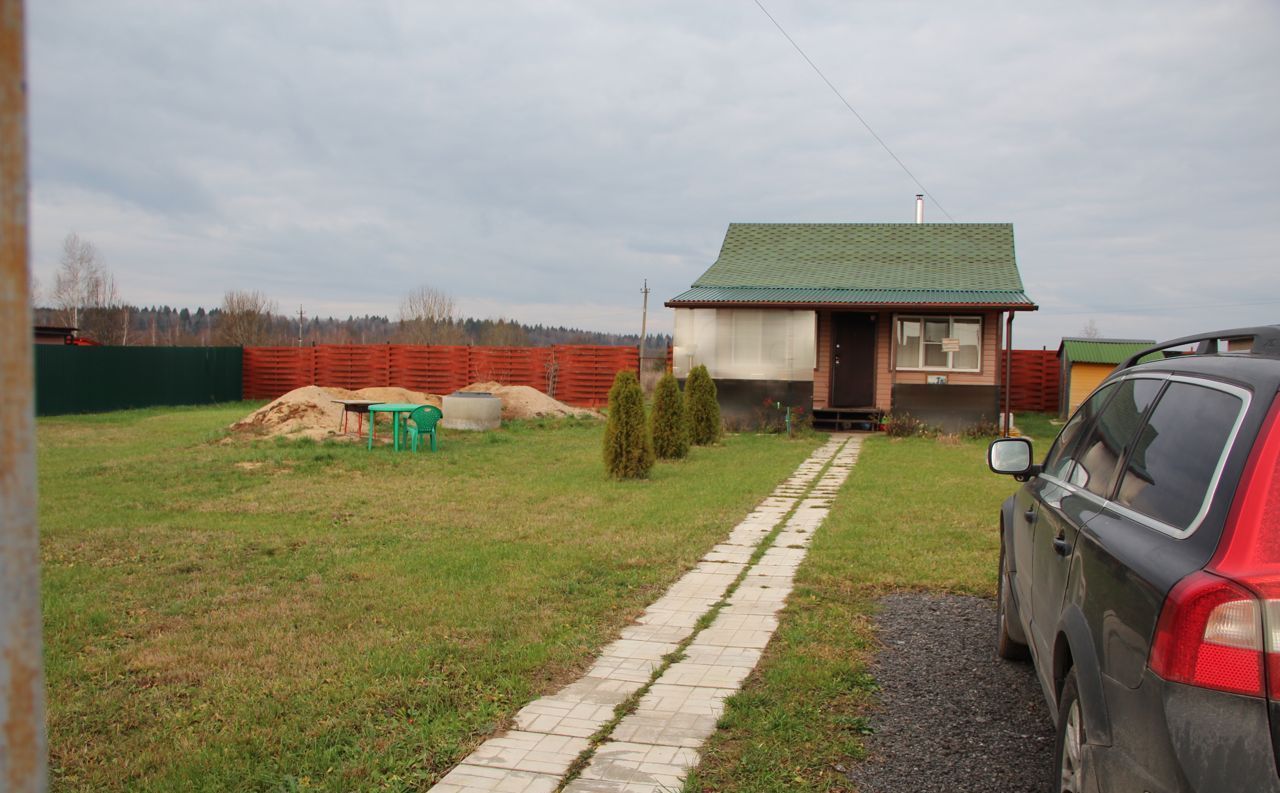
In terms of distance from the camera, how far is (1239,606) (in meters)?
1.93

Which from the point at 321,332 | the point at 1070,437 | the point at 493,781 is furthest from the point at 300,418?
the point at 321,332

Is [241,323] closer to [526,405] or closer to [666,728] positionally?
[526,405]

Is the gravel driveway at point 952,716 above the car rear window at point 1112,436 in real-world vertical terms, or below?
below

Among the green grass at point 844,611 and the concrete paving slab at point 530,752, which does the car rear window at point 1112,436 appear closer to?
the green grass at point 844,611

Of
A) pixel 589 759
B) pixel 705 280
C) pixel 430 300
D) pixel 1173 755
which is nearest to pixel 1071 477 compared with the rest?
pixel 1173 755

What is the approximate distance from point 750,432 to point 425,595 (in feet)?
47.6

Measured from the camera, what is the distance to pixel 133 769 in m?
3.62

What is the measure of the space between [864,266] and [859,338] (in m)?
2.44

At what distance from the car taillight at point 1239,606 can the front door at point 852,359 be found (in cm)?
1974

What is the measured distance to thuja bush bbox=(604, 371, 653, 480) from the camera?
12586 mm

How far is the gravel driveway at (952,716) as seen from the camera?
12.0 ft

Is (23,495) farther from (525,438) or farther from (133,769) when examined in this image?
(525,438)

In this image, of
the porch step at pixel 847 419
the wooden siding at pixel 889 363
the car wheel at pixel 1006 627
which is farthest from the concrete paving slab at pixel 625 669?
the wooden siding at pixel 889 363

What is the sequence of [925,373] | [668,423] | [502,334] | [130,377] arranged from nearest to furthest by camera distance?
[668,423]
[925,373]
[130,377]
[502,334]
